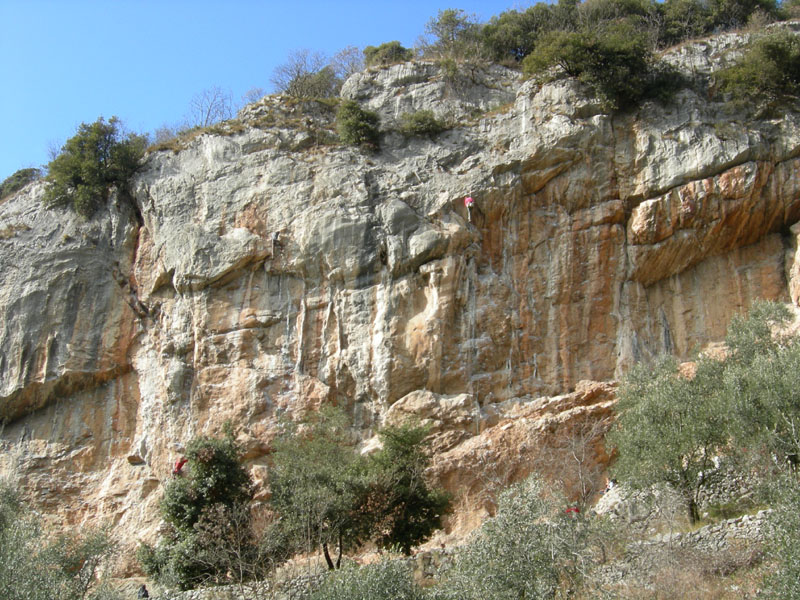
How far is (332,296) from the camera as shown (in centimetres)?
2442

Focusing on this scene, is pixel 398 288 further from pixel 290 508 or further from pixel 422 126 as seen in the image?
pixel 290 508

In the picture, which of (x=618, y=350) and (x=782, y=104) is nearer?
(x=618, y=350)

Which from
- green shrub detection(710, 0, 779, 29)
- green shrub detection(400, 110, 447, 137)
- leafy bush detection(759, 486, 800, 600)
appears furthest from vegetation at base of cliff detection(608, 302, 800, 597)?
green shrub detection(710, 0, 779, 29)

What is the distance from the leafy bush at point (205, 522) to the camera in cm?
1708

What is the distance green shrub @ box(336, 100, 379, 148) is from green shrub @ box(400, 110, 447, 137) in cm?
108

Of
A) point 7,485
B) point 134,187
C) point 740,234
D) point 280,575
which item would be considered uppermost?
point 134,187

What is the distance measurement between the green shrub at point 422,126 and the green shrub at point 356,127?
108cm

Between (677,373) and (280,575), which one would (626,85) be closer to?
(677,373)

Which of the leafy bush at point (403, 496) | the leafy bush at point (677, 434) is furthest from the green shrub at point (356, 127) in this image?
the leafy bush at point (677, 434)

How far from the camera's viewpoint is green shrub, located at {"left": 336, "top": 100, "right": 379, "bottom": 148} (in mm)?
27438


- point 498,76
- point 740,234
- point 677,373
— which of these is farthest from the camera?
point 498,76

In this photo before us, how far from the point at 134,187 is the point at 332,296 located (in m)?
8.64

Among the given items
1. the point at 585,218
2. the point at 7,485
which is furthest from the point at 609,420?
the point at 7,485

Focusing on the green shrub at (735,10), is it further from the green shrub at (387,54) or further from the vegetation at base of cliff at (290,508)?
the vegetation at base of cliff at (290,508)
